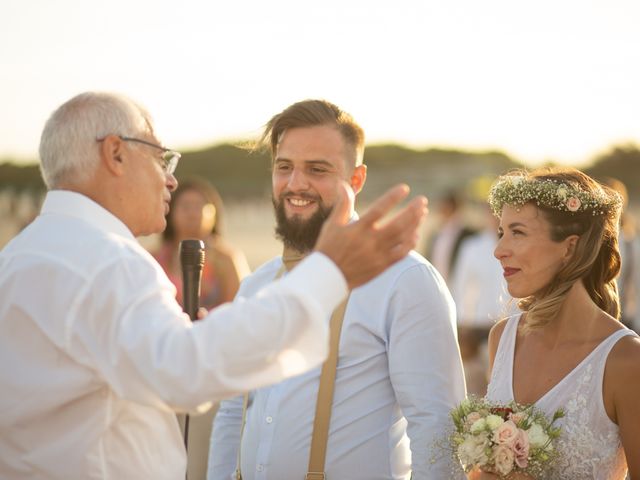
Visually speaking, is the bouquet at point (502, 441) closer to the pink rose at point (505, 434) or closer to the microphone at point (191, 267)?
the pink rose at point (505, 434)

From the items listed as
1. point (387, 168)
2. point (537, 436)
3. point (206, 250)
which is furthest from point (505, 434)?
point (387, 168)

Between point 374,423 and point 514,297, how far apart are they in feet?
3.23

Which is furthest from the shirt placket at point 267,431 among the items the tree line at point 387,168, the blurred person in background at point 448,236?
the tree line at point 387,168

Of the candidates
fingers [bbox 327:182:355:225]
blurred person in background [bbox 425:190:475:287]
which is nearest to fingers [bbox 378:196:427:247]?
fingers [bbox 327:182:355:225]

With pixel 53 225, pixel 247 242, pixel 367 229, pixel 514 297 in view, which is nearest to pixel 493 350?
pixel 514 297

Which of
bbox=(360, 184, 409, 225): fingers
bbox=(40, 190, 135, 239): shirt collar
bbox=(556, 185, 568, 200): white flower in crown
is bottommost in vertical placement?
bbox=(556, 185, 568, 200): white flower in crown

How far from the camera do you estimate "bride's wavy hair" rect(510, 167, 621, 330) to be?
406cm

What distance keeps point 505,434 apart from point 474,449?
14 centimetres

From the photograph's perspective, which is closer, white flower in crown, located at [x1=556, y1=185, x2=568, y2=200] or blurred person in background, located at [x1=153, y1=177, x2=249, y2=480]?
white flower in crown, located at [x1=556, y1=185, x2=568, y2=200]

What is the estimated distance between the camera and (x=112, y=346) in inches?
93.7

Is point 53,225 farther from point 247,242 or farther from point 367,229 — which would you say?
point 247,242

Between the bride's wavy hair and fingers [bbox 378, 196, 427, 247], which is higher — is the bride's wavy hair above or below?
below

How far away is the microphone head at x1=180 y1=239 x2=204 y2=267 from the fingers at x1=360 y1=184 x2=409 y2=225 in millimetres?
1539

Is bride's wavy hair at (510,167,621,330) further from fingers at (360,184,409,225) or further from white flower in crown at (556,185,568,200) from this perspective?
fingers at (360,184,409,225)
